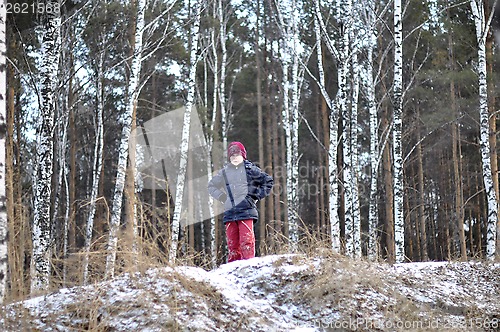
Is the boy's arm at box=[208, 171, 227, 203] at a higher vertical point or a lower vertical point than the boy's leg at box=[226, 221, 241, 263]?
higher

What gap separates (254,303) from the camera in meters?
4.69

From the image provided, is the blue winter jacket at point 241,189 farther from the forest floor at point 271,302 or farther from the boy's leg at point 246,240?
the forest floor at point 271,302

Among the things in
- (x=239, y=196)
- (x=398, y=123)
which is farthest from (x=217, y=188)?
(x=398, y=123)

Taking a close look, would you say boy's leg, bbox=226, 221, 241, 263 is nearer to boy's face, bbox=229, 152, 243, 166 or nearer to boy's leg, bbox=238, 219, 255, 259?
boy's leg, bbox=238, 219, 255, 259

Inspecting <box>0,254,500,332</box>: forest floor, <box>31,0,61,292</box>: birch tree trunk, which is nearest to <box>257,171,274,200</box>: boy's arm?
<box>0,254,500,332</box>: forest floor

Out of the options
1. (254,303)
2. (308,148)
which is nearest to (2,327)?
(254,303)

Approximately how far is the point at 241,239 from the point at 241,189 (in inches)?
22.8

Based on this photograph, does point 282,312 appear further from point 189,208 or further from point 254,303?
point 189,208

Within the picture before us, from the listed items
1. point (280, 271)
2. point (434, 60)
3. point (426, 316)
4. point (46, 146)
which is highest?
point (434, 60)

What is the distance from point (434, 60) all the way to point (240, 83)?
7.72 m

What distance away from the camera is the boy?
6.31m

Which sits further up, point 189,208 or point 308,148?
point 308,148

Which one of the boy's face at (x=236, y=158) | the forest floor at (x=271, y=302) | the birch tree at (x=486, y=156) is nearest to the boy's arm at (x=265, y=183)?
the boy's face at (x=236, y=158)

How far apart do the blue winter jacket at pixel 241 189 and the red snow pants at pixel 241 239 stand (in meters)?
0.08
